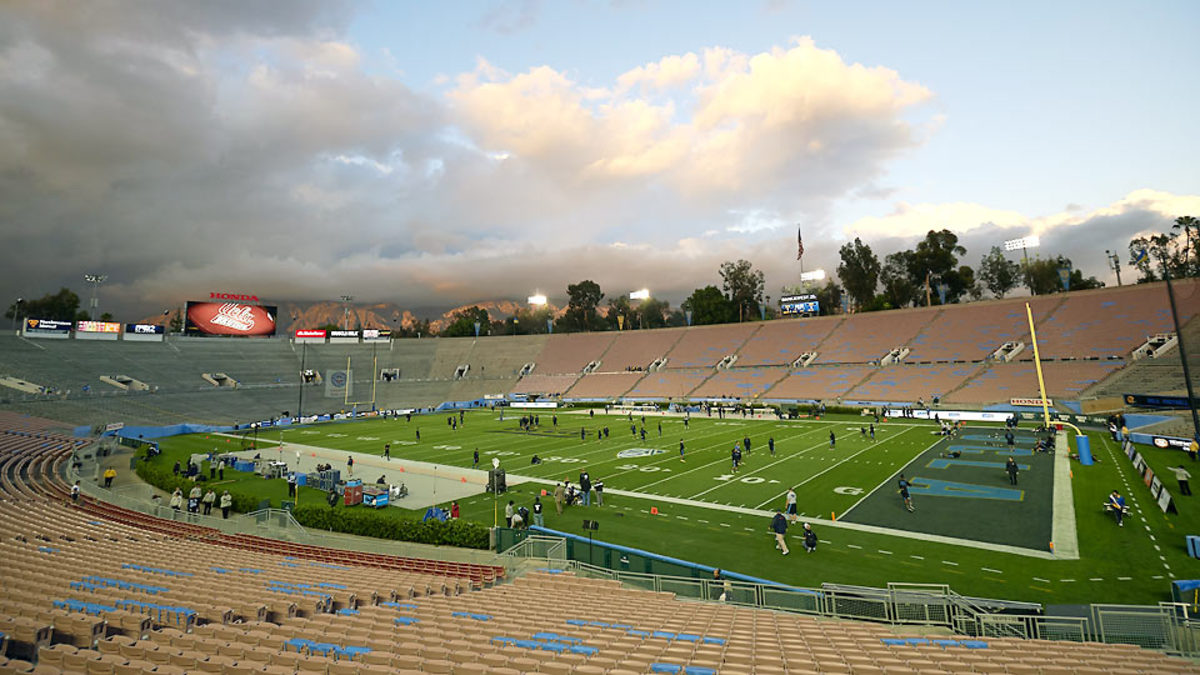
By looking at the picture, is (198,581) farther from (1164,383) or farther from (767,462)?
(1164,383)

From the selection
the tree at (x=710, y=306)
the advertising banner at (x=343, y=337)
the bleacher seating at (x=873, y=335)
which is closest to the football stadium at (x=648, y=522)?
the bleacher seating at (x=873, y=335)

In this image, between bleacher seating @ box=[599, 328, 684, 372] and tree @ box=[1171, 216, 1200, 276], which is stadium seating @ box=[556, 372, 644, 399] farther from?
tree @ box=[1171, 216, 1200, 276]

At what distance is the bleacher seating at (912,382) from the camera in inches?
2135

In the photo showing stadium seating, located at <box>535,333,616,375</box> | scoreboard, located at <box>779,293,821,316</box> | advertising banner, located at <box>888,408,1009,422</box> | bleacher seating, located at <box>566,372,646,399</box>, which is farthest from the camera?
stadium seating, located at <box>535,333,616,375</box>

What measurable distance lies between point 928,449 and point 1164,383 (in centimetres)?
2632

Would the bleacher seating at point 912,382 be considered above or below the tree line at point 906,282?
below

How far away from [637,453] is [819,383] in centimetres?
3616

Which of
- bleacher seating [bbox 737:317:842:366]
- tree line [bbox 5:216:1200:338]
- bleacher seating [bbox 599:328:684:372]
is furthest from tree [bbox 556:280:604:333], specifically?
bleacher seating [bbox 737:317:842:366]

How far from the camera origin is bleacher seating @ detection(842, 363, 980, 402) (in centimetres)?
5422

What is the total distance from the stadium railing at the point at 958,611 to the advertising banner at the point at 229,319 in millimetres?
85262

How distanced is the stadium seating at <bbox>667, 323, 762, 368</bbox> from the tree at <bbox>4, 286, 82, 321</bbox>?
10602cm

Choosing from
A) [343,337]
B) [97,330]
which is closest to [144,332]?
[97,330]

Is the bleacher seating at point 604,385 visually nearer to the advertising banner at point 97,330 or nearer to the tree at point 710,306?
the tree at point 710,306

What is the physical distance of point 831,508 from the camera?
21.8 metres
